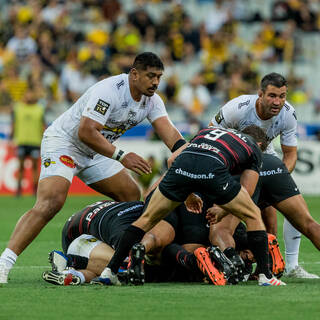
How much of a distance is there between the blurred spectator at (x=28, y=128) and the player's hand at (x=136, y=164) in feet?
37.6

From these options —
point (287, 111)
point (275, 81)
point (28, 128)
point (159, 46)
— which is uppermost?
point (159, 46)

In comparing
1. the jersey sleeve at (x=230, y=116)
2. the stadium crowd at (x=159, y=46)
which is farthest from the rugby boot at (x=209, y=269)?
the stadium crowd at (x=159, y=46)

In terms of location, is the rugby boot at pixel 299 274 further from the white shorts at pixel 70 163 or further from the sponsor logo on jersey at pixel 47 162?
the sponsor logo on jersey at pixel 47 162

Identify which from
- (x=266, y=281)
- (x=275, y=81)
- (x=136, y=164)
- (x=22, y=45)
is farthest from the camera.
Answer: (x=22, y=45)

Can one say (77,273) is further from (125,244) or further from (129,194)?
(129,194)

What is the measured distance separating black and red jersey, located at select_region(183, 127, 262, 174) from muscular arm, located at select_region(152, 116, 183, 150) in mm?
1148

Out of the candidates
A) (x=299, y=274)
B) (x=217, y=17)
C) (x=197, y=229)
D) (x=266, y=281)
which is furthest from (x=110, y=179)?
(x=217, y=17)

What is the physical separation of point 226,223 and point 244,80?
15.0 metres

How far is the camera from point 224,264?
7.47 meters

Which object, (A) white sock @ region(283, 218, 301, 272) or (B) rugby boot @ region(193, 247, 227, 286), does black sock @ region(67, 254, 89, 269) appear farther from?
(A) white sock @ region(283, 218, 301, 272)

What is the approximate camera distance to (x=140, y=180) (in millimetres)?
19438

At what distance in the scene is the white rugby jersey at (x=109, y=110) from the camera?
335 inches

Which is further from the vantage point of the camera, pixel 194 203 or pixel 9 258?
pixel 194 203

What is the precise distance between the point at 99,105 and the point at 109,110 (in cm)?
12
